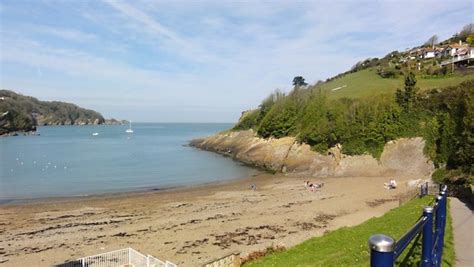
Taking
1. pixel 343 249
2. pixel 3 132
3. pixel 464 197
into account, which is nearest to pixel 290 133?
pixel 464 197

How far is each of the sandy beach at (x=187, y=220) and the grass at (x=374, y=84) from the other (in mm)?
20070

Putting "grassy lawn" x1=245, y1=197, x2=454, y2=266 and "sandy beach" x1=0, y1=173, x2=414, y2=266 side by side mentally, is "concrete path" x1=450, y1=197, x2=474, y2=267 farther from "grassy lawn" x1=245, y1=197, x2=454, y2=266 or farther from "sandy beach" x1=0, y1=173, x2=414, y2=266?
"sandy beach" x1=0, y1=173, x2=414, y2=266

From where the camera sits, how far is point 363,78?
77.9 m

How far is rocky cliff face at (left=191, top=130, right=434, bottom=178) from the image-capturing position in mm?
40625

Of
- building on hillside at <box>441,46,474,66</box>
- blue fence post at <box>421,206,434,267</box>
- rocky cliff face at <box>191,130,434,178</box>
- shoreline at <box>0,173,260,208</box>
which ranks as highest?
building on hillside at <box>441,46,474,66</box>

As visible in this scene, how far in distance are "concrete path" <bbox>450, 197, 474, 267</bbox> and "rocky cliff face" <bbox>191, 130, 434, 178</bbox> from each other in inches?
1009

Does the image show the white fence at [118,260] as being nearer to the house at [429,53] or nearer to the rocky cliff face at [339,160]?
the rocky cliff face at [339,160]

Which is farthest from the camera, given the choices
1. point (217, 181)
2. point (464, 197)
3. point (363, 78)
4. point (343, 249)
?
point (363, 78)

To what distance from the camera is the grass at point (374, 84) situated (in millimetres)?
52031

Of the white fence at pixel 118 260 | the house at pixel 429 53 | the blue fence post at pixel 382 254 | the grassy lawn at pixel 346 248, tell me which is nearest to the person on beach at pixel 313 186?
the grassy lawn at pixel 346 248

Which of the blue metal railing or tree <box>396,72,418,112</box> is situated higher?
tree <box>396,72,418,112</box>

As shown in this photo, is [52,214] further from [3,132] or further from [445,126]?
[3,132]

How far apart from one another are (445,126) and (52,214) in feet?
119

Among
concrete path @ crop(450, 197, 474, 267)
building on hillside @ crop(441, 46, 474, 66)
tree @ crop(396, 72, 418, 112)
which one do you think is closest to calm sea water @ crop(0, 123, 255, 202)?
tree @ crop(396, 72, 418, 112)
